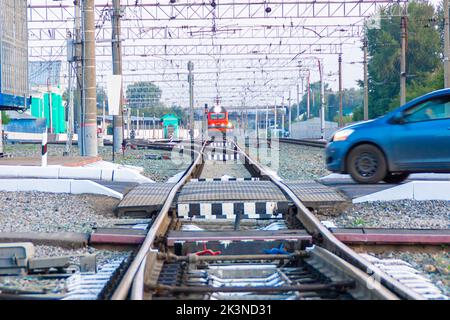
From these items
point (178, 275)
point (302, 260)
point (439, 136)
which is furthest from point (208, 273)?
point (439, 136)

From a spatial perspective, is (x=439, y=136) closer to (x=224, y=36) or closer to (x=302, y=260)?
(x=302, y=260)

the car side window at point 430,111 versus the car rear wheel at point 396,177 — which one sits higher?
the car side window at point 430,111

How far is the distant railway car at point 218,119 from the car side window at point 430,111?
2219 inches

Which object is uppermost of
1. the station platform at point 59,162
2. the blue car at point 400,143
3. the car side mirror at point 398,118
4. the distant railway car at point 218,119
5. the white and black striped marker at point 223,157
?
the distant railway car at point 218,119

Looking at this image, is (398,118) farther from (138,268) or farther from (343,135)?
(138,268)

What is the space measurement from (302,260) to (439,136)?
5484mm

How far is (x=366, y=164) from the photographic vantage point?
503 inches

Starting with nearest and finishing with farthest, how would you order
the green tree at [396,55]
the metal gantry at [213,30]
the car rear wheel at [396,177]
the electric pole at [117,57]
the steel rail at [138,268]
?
the steel rail at [138,268] < the car rear wheel at [396,177] < the electric pole at [117,57] < the metal gantry at [213,30] < the green tree at [396,55]

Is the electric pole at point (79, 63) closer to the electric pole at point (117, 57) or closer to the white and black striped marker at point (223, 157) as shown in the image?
the electric pole at point (117, 57)

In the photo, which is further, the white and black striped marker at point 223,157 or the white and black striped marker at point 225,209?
the white and black striped marker at point 223,157

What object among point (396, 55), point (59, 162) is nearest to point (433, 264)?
point (59, 162)

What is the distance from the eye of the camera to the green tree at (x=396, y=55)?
78562 millimetres

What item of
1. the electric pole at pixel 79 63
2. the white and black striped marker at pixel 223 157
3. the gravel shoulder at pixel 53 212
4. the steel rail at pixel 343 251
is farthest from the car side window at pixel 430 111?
the white and black striped marker at pixel 223 157
